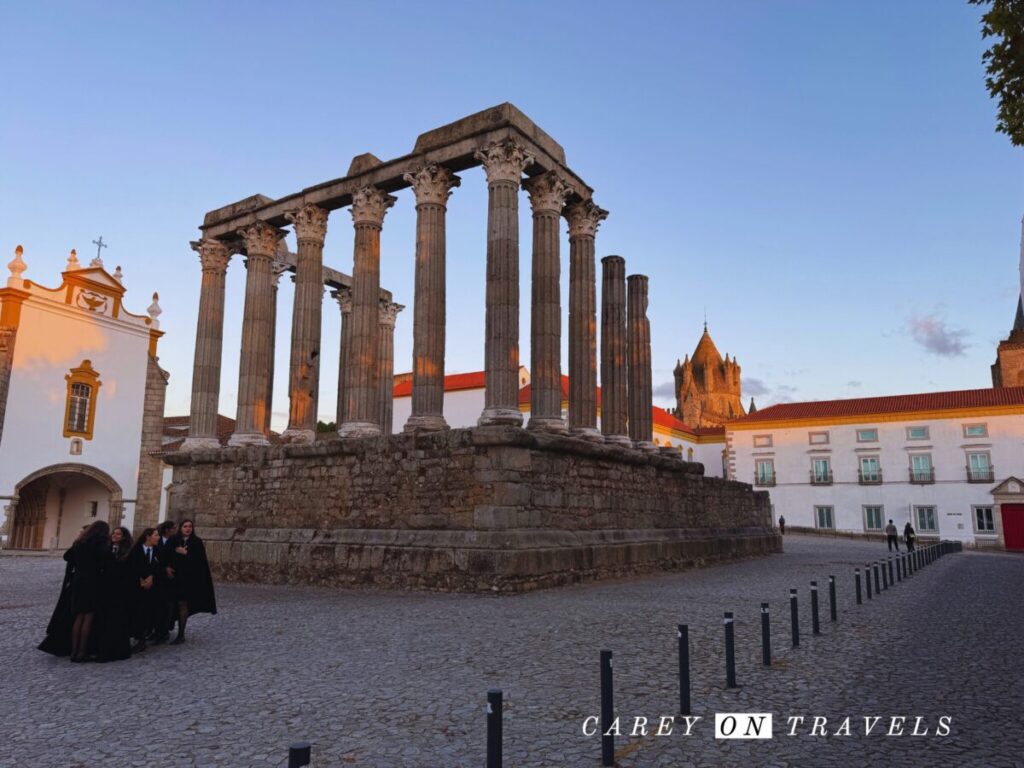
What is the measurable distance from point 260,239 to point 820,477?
127 ft

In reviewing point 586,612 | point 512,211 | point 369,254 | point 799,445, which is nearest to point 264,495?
point 369,254

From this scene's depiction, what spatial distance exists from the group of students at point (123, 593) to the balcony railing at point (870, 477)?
44.0m

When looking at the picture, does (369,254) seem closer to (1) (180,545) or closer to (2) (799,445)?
(1) (180,545)

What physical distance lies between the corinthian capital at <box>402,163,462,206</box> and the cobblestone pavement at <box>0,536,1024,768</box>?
8.87 m

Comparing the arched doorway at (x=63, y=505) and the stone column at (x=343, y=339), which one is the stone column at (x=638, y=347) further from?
the arched doorway at (x=63, y=505)

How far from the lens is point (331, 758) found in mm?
4195

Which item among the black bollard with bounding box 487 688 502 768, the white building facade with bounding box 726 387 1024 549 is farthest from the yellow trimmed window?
the white building facade with bounding box 726 387 1024 549

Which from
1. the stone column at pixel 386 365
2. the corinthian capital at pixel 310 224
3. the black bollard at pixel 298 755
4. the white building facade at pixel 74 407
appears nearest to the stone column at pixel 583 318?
the corinthian capital at pixel 310 224

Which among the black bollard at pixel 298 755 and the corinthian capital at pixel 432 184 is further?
the corinthian capital at pixel 432 184

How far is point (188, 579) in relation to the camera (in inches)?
318

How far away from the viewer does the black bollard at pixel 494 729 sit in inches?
127

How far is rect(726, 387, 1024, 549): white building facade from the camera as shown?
40.9m

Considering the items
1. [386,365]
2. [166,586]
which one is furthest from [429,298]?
[166,586]

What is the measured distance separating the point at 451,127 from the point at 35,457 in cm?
2125
